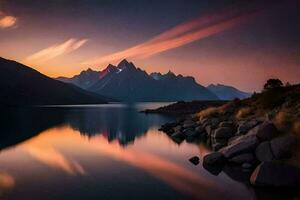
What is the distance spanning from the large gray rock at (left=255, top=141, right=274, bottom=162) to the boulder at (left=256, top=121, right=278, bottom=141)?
1.17 metres

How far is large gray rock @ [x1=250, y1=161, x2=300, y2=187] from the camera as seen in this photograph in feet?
52.7

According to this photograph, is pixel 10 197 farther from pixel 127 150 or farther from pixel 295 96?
pixel 295 96

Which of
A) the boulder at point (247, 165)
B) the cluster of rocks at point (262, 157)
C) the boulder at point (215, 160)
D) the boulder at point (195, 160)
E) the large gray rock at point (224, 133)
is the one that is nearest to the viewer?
the cluster of rocks at point (262, 157)

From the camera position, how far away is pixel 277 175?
53.8ft

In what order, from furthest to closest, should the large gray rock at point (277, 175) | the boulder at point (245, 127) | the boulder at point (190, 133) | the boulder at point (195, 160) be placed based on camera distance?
the boulder at point (190, 133) < the boulder at point (245, 127) < the boulder at point (195, 160) < the large gray rock at point (277, 175)

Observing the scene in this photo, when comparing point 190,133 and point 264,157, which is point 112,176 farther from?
point 190,133

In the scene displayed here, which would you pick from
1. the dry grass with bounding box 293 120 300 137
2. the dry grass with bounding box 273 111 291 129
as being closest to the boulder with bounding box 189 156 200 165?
the dry grass with bounding box 273 111 291 129

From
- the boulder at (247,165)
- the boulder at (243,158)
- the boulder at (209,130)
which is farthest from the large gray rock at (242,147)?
the boulder at (209,130)

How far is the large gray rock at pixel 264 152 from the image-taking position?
21.0m

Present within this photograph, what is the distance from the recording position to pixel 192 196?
1579cm

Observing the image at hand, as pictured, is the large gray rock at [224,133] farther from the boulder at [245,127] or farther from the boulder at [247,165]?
the boulder at [247,165]

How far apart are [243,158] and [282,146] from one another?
304cm

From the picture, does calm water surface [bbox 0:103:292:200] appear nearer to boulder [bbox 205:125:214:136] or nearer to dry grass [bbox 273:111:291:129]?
boulder [bbox 205:125:214:136]

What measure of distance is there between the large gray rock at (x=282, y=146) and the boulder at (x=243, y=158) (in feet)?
5.80
